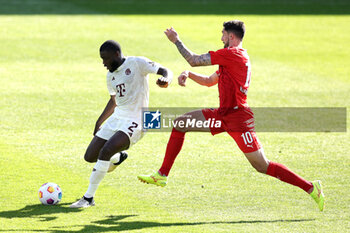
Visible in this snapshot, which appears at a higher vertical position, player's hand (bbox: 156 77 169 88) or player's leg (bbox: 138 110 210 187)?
player's hand (bbox: 156 77 169 88)

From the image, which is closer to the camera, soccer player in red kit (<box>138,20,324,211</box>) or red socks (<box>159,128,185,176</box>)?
soccer player in red kit (<box>138,20,324,211</box>)

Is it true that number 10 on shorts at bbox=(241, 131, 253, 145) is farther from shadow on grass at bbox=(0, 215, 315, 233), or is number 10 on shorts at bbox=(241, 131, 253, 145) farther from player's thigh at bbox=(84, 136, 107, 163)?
player's thigh at bbox=(84, 136, 107, 163)

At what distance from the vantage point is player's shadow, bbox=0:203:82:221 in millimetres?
7832

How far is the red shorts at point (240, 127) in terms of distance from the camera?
802cm

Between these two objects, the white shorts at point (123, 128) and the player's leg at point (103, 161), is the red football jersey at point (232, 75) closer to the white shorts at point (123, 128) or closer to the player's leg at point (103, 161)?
the white shorts at point (123, 128)

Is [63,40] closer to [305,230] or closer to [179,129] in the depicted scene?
[179,129]

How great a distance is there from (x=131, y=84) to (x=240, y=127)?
Result: 164cm

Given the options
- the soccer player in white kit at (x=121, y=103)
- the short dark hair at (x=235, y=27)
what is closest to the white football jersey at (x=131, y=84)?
the soccer player in white kit at (x=121, y=103)

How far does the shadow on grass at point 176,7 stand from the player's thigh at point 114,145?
18.4m

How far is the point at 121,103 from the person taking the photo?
866 cm

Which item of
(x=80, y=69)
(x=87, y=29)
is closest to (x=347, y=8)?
(x=87, y=29)

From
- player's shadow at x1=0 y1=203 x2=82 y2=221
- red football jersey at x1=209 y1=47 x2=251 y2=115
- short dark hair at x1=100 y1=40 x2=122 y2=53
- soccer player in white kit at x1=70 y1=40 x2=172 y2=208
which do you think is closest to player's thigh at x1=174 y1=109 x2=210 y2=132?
red football jersey at x1=209 y1=47 x2=251 y2=115

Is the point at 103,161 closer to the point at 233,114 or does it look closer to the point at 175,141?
the point at 175,141

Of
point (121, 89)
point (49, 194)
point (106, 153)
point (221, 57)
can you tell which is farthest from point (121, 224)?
point (221, 57)
